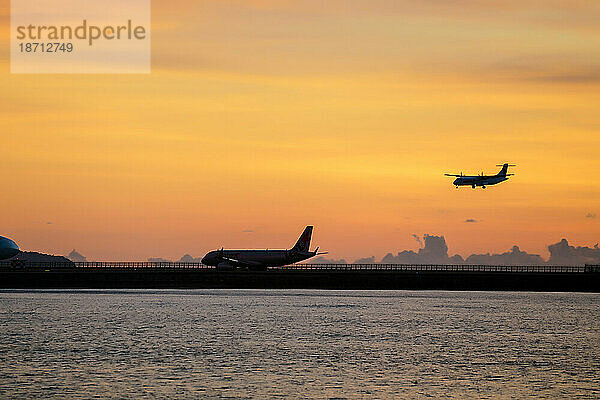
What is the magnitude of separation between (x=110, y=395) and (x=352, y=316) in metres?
79.6

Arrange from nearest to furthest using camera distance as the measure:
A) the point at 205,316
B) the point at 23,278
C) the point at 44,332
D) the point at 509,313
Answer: the point at 44,332 → the point at 205,316 → the point at 509,313 → the point at 23,278

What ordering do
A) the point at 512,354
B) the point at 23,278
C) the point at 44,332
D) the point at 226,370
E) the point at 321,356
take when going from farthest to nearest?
the point at 23,278 < the point at 44,332 < the point at 512,354 < the point at 321,356 < the point at 226,370

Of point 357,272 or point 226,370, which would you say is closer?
point 226,370

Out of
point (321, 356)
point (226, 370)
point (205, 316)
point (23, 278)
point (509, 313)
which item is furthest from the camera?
point (23, 278)

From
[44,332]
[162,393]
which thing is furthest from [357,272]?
[162,393]

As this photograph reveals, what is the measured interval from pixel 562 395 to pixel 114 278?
147756 millimetres

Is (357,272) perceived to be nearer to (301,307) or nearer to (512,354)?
(301,307)

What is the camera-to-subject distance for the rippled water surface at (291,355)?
59.9m

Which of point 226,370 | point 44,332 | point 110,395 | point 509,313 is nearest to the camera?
point 110,395

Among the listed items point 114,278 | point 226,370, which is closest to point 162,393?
point 226,370

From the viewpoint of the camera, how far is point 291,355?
3127 inches

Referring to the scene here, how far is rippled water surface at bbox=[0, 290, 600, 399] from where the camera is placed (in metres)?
59.9

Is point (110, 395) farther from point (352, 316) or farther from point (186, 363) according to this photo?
point (352, 316)

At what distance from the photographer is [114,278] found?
193 meters
